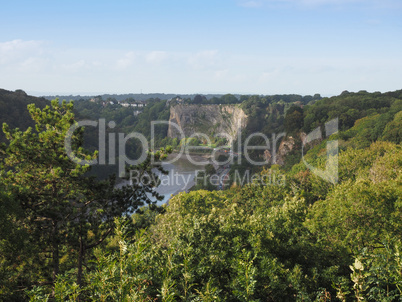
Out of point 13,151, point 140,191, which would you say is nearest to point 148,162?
point 140,191

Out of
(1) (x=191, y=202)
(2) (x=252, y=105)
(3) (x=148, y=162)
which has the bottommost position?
(1) (x=191, y=202)

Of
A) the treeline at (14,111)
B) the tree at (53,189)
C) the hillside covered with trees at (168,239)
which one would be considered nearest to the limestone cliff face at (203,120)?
the treeline at (14,111)

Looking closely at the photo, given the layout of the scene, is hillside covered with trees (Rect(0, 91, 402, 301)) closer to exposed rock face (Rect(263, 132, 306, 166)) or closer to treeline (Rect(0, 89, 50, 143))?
treeline (Rect(0, 89, 50, 143))

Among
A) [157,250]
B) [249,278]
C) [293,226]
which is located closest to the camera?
[249,278]

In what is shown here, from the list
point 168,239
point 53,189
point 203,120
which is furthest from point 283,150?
point 203,120

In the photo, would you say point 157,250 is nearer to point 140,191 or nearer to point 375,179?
point 140,191

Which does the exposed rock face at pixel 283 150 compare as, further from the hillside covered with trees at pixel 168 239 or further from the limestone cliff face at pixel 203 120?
the limestone cliff face at pixel 203 120

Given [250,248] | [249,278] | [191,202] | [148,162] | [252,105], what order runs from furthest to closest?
[252,105], [191,202], [148,162], [250,248], [249,278]
